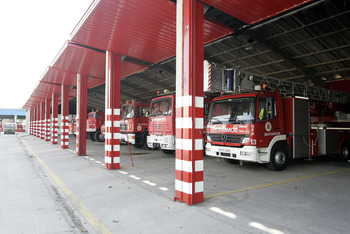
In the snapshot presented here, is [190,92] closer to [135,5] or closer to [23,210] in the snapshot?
[135,5]

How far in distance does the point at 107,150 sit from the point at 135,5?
4437 mm

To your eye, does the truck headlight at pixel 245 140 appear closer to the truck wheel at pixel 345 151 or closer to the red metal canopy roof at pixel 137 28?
the red metal canopy roof at pixel 137 28

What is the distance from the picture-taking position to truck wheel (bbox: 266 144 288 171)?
23.0ft

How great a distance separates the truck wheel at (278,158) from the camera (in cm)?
702

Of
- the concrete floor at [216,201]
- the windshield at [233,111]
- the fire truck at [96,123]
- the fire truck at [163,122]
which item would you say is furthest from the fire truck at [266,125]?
the fire truck at [96,123]

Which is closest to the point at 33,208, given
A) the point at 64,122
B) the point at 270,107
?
the point at 270,107

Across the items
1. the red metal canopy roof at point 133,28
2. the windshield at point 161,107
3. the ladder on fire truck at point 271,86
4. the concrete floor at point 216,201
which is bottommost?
the concrete floor at point 216,201

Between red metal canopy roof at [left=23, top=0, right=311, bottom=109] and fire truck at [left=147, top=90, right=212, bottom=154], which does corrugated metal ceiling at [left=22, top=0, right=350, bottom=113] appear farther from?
fire truck at [left=147, top=90, right=212, bottom=154]

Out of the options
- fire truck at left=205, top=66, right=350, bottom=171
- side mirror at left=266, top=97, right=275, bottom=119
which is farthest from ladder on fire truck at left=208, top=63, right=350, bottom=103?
side mirror at left=266, top=97, right=275, bottom=119

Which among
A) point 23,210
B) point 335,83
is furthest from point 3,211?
point 335,83

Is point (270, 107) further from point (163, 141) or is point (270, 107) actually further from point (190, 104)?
point (163, 141)

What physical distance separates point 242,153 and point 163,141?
161 inches

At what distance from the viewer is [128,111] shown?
13.1 metres

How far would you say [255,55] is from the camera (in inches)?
468
